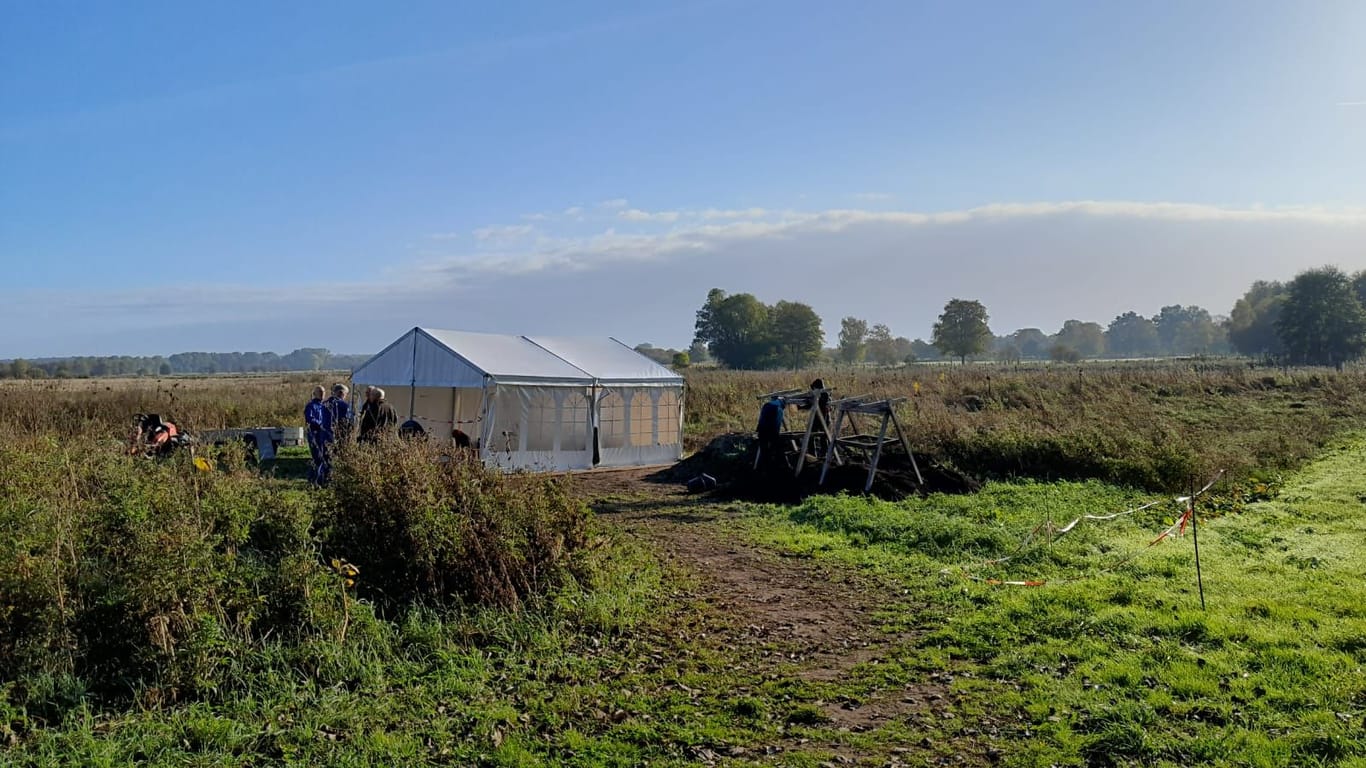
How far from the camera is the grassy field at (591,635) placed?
414 centimetres

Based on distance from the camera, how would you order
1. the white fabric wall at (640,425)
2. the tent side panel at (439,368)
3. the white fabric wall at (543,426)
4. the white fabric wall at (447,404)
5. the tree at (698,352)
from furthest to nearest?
the tree at (698,352)
the white fabric wall at (447,404)
the white fabric wall at (640,425)
the white fabric wall at (543,426)
the tent side panel at (439,368)

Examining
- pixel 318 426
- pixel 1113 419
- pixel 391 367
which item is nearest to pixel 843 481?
pixel 318 426

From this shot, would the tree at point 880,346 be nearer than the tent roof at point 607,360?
No

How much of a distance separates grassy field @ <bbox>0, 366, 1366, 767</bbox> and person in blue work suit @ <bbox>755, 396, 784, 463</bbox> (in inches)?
168

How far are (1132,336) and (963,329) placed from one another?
3022 inches

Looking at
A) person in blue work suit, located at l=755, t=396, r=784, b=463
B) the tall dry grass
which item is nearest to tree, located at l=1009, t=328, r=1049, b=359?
the tall dry grass

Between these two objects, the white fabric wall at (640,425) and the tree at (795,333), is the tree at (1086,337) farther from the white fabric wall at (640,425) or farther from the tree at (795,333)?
the white fabric wall at (640,425)

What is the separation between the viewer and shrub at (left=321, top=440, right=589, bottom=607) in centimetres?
580

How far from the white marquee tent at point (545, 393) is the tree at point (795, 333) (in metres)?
50.2

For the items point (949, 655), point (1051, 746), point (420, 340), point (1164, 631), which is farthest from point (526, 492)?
point (420, 340)

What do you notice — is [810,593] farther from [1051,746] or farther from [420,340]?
[420,340]

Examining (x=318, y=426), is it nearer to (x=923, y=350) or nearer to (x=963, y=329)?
(x=963, y=329)

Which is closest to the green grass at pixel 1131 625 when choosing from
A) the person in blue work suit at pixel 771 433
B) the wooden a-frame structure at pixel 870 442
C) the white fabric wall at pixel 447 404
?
the wooden a-frame structure at pixel 870 442

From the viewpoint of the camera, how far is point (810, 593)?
23.9ft
